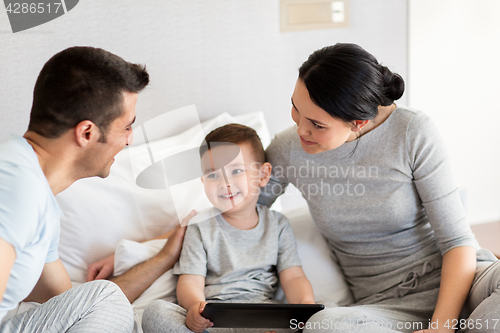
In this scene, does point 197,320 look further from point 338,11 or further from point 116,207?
point 338,11

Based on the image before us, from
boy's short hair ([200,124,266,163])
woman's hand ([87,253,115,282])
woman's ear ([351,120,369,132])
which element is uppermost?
woman's ear ([351,120,369,132])

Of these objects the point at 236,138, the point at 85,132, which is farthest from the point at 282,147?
the point at 85,132

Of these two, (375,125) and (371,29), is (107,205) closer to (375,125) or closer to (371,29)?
(375,125)

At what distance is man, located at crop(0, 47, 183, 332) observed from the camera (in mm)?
687

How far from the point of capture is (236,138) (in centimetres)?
116

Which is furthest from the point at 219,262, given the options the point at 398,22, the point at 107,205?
the point at 398,22

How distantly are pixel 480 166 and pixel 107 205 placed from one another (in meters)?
1.75

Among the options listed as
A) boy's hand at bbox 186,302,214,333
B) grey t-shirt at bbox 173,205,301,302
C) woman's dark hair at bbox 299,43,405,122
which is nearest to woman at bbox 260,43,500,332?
woman's dark hair at bbox 299,43,405,122

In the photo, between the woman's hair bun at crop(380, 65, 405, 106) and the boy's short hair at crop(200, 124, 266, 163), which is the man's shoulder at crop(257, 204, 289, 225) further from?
the woman's hair bun at crop(380, 65, 405, 106)

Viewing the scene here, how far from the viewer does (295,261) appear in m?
1.21

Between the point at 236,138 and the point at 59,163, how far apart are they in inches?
19.4

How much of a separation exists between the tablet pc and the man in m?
0.20

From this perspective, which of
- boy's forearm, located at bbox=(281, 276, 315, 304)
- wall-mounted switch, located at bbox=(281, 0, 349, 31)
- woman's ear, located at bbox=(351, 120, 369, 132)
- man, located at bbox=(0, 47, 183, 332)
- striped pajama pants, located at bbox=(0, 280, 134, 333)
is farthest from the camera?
wall-mounted switch, located at bbox=(281, 0, 349, 31)

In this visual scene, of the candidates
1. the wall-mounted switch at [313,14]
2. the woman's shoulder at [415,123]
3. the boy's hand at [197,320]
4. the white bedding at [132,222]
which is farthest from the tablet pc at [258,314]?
the wall-mounted switch at [313,14]
